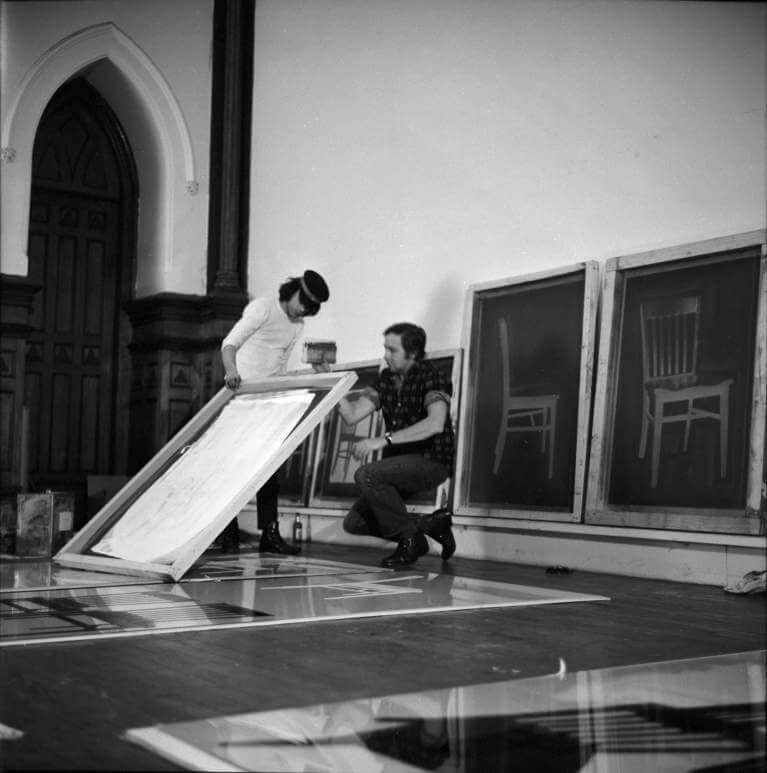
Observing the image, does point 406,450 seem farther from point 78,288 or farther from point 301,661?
point 78,288

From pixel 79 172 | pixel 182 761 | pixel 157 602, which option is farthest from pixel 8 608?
pixel 79 172

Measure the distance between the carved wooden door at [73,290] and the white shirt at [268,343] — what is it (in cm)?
231

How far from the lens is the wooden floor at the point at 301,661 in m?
2.03

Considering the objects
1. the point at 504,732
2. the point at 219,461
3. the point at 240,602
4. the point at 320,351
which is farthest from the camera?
the point at 320,351

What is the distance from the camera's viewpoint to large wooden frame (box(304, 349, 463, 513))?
19.2 feet

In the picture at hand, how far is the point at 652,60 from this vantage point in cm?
516

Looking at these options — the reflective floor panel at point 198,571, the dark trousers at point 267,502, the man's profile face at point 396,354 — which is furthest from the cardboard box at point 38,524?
the man's profile face at point 396,354

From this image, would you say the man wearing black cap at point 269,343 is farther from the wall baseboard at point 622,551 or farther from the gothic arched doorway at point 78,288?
the gothic arched doorway at point 78,288

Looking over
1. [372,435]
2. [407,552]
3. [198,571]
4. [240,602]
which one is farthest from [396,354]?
[240,602]

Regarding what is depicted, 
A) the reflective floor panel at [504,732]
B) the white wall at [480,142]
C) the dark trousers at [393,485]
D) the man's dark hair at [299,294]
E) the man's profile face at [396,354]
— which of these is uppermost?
the white wall at [480,142]

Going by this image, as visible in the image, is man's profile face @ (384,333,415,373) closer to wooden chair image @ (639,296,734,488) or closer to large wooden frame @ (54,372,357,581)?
large wooden frame @ (54,372,357,581)

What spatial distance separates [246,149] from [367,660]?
6.07 meters

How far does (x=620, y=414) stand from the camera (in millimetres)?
4965

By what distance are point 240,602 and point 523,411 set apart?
84.7 inches
